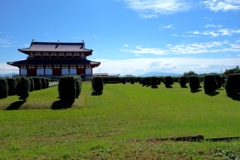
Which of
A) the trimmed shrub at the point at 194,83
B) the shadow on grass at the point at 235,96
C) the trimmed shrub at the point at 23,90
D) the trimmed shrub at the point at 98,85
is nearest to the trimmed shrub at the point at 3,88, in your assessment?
the trimmed shrub at the point at 23,90

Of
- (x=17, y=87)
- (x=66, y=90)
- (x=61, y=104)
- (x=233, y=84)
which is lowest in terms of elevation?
(x=61, y=104)

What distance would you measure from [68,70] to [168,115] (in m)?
48.4

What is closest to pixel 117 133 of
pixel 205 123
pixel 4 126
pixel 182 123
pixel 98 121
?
pixel 98 121

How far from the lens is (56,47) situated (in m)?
62.6

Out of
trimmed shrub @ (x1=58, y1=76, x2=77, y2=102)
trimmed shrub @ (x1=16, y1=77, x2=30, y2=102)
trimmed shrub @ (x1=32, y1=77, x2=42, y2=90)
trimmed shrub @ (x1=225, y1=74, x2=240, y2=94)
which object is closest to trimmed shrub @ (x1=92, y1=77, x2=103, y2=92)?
trimmed shrub @ (x1=32, y1=77, x2=42, y2=90)

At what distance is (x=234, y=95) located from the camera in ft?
64.0

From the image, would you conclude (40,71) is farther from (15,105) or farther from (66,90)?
(15,105)

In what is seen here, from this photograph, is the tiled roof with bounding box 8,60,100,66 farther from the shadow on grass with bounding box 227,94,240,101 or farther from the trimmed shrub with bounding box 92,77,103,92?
the shadow on grass with bounding box 227,94,240,101

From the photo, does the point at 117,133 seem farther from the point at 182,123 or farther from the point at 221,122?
the point at 221,122

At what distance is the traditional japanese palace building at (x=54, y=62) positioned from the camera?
186 ft

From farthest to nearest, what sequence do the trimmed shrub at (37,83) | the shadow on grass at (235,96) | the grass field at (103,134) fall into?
the trimmed shrub at (37,83), the shadow on grass at (235,96), the grass field at (103,134)

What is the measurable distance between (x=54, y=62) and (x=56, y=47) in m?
6.96

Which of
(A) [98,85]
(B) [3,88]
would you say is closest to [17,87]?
(B) [3,88]

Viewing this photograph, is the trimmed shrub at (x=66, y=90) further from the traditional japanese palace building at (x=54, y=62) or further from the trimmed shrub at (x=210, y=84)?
the traditional japanese palace building at (x=54, y=62)
